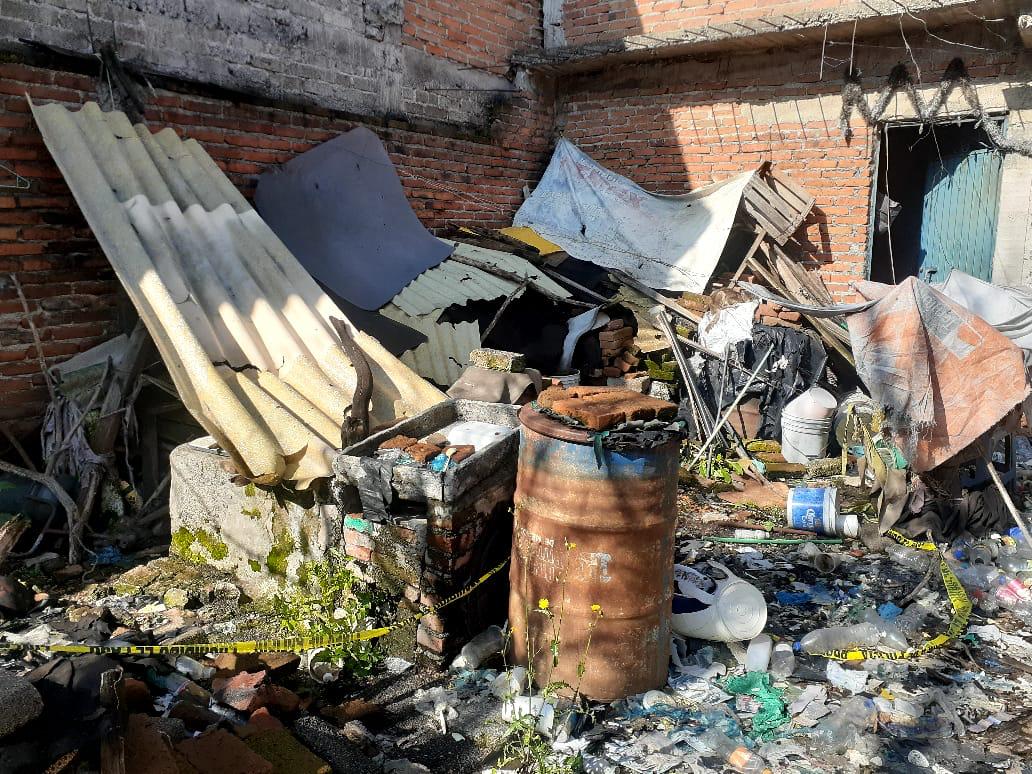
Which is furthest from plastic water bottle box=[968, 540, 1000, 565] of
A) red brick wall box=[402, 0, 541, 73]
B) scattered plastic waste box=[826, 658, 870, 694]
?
red brick wall box=[402, 0, 541, 73]

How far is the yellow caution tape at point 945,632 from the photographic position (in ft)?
12.8

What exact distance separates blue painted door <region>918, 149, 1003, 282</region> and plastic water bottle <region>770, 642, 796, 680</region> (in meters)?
6.14

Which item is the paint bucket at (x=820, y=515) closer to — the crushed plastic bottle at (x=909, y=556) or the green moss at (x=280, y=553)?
the crushed plastic bottle at (x=909, y=556)

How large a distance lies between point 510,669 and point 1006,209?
7.28 metres

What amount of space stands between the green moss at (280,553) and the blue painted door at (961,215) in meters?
7.69

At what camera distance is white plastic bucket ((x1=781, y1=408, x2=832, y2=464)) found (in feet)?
23.2

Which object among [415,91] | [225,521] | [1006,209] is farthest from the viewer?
[415,91]

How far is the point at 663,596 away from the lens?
3494 mm

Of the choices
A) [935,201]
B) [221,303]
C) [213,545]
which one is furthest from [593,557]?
[935,201]

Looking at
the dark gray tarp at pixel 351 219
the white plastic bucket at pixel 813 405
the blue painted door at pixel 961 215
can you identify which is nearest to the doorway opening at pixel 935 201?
the blue painted door at pixel 961 215

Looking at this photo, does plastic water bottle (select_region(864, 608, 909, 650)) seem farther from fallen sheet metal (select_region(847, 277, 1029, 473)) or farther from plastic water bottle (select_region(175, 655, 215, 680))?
plastic water bottle (select_region(175, 655, 215, 680))

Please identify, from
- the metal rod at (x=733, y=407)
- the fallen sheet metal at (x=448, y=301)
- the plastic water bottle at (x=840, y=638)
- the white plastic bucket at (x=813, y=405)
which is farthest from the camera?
the white plastic bucket at (x=813, y=405)

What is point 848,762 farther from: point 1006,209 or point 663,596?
point 1006,209

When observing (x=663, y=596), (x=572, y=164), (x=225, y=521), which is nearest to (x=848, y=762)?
(x=663, y=596)
